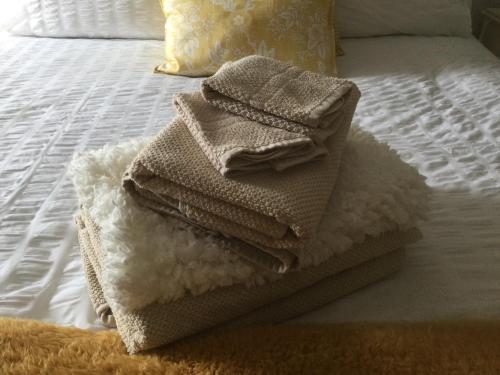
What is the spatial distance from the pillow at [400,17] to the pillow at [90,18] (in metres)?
0.64

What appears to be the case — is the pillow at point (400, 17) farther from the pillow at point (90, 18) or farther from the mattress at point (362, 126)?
the pillow at point (90, 18)

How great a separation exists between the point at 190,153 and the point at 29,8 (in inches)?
56.1

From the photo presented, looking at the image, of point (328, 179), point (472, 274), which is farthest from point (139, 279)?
point (472, 274)

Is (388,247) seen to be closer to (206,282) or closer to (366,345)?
(366,345)

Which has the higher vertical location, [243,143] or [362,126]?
[243,143]

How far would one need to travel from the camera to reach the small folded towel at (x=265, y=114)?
0.63m

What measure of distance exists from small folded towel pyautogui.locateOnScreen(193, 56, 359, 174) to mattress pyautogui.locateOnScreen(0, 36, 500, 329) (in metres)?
0.22

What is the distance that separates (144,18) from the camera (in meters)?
1.74

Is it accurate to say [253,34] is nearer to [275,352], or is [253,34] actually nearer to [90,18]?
[90,18]

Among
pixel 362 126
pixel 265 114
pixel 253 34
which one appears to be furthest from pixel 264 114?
pixel 253 34

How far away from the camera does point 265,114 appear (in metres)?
0.71

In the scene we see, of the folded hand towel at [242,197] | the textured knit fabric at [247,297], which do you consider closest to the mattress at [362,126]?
the textured knit fabric at [247,297]

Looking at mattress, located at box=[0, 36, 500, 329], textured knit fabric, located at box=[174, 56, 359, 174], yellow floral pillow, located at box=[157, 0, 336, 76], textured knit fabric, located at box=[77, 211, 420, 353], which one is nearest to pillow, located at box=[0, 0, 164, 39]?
mattress, located at box=[0, 36, 500, 329]

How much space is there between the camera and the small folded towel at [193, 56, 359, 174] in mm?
627
